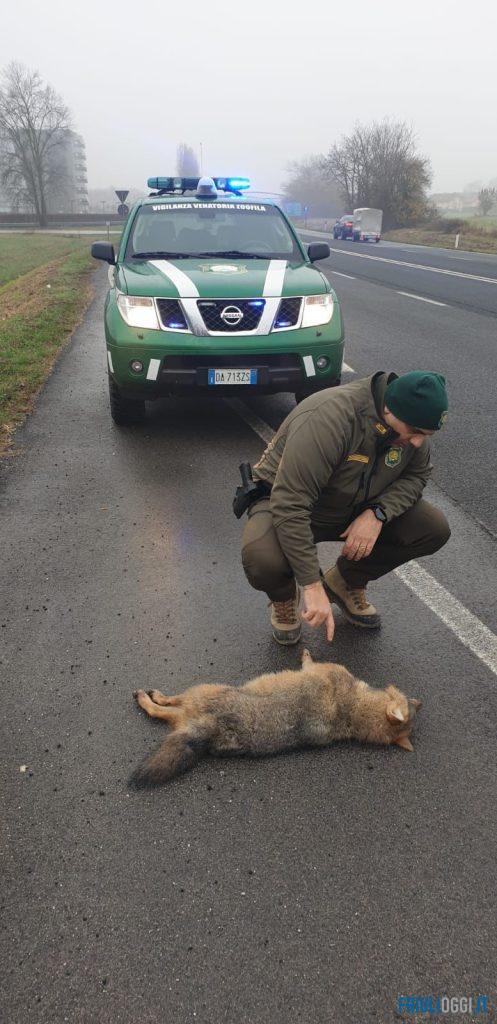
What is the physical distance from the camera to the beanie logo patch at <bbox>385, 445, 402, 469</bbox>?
2992 mm

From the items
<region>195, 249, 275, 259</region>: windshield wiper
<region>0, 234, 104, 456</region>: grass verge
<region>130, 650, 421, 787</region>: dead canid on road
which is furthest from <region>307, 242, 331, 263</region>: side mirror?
<region>130, 650, 421, 787</region>: dead canid on road

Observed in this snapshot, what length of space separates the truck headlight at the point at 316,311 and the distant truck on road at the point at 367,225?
140 ft

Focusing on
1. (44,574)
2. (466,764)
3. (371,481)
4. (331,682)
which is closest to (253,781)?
(331,682)

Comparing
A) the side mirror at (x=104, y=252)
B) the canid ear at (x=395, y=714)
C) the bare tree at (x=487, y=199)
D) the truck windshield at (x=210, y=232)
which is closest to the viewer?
the canid ear at (x=395, y=714)

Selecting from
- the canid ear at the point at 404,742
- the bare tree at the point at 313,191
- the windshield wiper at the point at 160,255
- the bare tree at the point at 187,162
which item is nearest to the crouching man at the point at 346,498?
the canid ear at the point at 404,742

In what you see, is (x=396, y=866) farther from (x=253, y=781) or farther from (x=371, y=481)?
(x=371, y=481)

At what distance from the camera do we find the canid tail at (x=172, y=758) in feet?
7.73

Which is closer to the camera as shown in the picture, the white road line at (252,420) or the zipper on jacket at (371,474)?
the zipper on jacket at (371,474)

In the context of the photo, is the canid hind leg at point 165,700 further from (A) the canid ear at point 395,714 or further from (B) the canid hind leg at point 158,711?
(A) the canid ear at point 395,714

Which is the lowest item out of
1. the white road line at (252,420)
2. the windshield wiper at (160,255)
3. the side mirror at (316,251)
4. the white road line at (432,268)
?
the white road line at (252,420)

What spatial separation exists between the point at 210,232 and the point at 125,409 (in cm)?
231

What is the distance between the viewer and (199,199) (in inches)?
284

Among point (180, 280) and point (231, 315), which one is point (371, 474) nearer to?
point (231, 315)

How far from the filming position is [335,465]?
2895 mm
